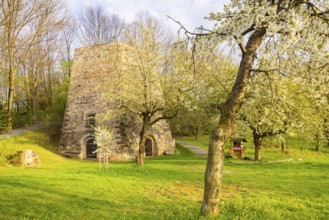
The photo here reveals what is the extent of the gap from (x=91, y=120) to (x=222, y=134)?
24.8 m

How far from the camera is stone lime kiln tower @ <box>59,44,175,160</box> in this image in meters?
29.3

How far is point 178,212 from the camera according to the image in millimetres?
8312

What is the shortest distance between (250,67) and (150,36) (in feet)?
53.3

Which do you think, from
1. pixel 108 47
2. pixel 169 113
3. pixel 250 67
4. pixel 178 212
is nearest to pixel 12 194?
pixel 178 212

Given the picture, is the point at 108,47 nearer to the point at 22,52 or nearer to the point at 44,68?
the point at 22,52

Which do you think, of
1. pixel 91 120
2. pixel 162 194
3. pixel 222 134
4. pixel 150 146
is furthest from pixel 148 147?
pixel 222 134

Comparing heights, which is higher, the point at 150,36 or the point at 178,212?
the point at 150,36

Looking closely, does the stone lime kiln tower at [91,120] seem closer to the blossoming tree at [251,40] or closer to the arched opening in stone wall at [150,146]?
the arched opening in stone wall at [150,146]

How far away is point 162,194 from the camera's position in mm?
12398

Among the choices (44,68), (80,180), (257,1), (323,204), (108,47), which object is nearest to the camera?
(257,1)

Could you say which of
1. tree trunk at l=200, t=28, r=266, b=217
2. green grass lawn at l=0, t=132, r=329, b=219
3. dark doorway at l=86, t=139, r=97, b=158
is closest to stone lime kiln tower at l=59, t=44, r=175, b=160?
dark doorway at l=86, t=139, r=97, b=158

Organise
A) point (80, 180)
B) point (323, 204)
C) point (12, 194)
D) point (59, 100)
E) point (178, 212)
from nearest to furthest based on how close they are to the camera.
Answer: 1. point (178, 212)
2. point (323, 204)
3. point (12, 194)
4. point (80, 180)
5. point (59, 100)

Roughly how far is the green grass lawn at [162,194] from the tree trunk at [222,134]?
1.74 ft

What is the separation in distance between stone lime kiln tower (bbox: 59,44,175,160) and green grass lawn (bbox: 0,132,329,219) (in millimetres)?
10361
